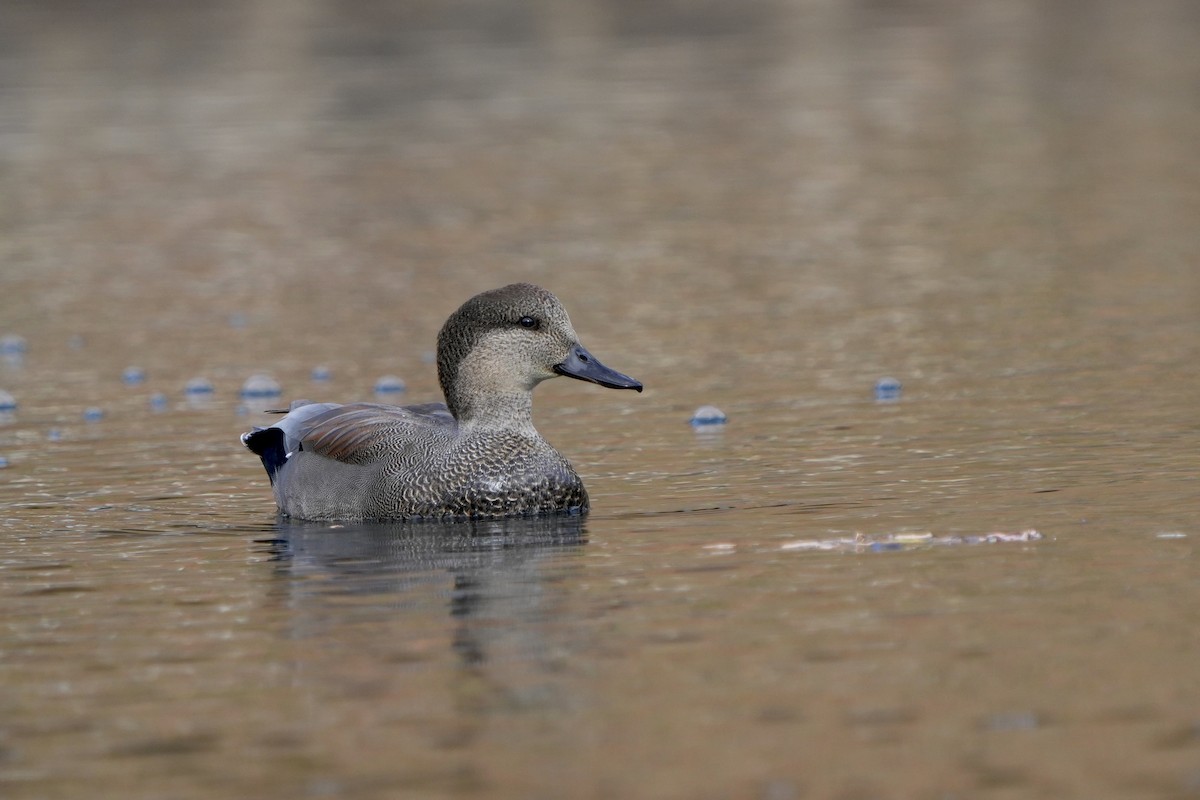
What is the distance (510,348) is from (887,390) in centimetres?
387

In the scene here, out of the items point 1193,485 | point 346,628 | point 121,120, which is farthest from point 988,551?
point 121,120

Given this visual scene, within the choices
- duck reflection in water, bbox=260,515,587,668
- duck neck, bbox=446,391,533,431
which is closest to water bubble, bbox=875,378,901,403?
duck neck, bbox=446,391,533,431

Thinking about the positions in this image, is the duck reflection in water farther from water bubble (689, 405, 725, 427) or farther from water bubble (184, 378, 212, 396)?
water bubble (184, 378, 212, 396)

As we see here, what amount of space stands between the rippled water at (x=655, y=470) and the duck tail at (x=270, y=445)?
365 millimetres

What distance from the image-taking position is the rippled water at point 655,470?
678 centimetres

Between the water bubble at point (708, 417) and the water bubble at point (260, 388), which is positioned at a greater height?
the water bubble at point (260, 388)

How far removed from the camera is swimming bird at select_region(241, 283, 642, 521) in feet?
36.2

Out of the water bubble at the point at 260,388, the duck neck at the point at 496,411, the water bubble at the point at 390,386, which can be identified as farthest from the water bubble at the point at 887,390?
the water bubble at the point at 260,388

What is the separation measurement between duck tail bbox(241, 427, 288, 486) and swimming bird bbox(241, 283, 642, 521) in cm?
27

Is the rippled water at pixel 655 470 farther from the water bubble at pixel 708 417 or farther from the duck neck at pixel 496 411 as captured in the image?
the duck neck at pixel 496 411

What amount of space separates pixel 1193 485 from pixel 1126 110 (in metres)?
25.3

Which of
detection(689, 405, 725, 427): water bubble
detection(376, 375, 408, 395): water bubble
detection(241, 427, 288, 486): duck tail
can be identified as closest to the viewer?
detection(241, 427, 288, 486): duck tail

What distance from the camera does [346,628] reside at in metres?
8.41

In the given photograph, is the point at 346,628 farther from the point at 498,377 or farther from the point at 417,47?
the point at 417,47
